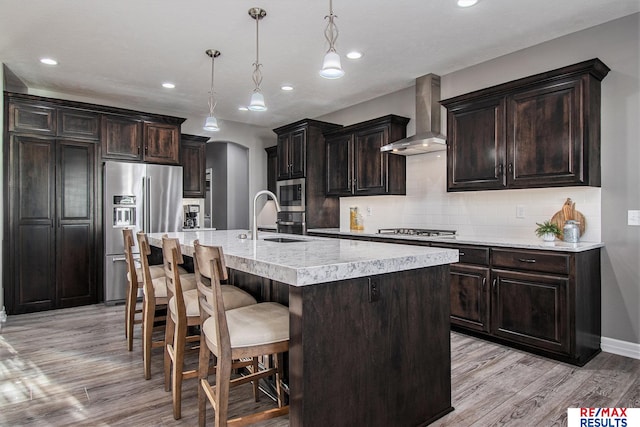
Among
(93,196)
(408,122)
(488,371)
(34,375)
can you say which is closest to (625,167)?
(488,371)

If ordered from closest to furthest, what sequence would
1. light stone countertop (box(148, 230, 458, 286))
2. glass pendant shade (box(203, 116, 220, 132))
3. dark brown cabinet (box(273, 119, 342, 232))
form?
light stone countertop (box(148, 230, 458, 286)) < glass pendant shade (box(203, 116, 220, 132)) < dark brown cabinet (box(273, 119, 342, 232))

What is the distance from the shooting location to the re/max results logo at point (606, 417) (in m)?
2.10

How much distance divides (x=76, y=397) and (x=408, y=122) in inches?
171

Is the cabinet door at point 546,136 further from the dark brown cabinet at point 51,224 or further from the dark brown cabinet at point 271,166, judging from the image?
the dark brown cabinet at point 51,224

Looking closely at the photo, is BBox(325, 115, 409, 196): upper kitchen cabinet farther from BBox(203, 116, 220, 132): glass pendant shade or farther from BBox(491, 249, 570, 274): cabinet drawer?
BBox(203, 116, 220, 132): glass pendant shade

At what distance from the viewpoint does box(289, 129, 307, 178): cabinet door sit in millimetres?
5680

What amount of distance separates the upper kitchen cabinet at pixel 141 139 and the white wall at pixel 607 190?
388 cm

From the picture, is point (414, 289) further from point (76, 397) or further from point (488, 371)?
point (76, 397)

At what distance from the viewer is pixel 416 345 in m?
1.99

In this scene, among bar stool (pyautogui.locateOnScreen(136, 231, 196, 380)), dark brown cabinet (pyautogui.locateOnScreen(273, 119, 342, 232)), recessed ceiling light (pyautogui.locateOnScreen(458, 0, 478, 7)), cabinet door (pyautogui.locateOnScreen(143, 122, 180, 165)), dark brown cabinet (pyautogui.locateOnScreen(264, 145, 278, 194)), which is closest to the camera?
bar stool (pyautogui.locateOnScreen(136, 231, 196, 380))

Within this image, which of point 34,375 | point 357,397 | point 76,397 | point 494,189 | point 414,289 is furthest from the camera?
point 494,189

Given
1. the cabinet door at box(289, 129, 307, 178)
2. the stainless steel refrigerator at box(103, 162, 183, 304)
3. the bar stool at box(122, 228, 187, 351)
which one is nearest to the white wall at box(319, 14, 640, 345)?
the cabinet door at box(289, 129, 307, 178)

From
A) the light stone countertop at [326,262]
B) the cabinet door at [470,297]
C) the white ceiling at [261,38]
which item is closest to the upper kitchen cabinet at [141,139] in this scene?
the white ceiling at [261,38]

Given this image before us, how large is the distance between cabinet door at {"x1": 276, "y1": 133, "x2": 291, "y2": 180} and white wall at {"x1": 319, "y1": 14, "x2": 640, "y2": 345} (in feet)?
8.87
